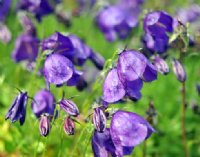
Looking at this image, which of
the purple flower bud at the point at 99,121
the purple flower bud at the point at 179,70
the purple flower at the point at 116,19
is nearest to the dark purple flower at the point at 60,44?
the purple flower bud at the point at 179,70

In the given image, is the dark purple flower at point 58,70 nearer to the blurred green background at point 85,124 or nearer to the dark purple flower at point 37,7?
the blurred green background at point 85,124

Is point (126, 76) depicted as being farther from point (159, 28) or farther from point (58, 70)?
point (159, 28)

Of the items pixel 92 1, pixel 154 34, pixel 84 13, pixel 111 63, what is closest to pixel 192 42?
pixel 154 34

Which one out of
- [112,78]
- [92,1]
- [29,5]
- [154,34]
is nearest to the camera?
[112,78]

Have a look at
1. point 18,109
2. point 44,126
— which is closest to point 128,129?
point 44,126

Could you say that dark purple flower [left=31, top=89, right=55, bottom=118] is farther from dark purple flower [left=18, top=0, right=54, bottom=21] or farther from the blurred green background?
dark purple flower [left=18, top=0, right=54, bottom=21]

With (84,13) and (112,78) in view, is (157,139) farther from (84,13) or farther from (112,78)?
(84,13)
